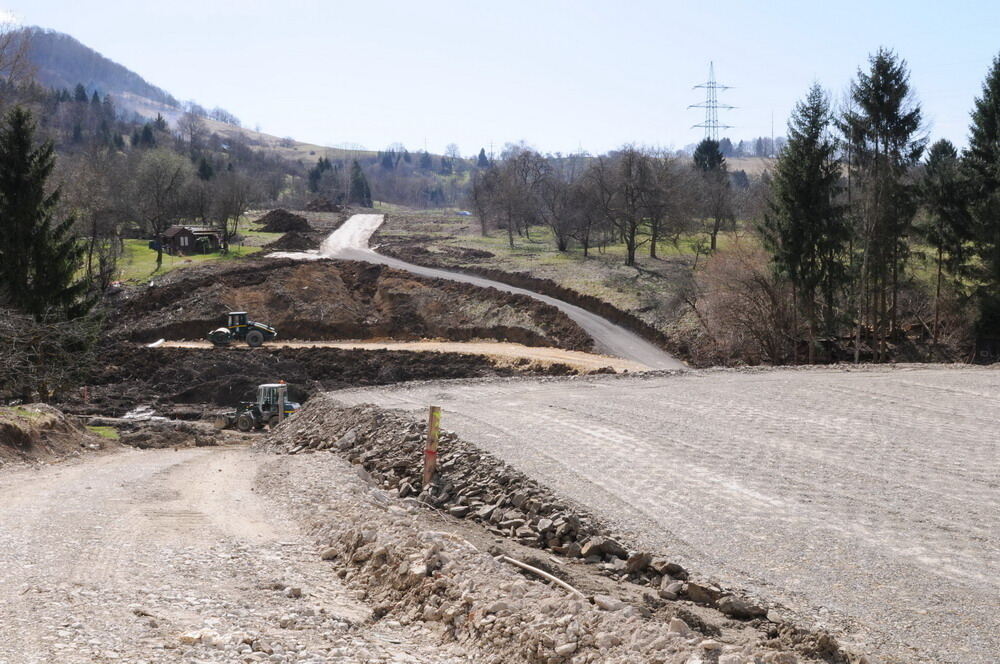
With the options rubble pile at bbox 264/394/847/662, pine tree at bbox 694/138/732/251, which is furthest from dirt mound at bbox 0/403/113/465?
pine tree at bbox 694/138/732/251

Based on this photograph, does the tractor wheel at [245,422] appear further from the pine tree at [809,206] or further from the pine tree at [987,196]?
the pine tree at [987,196]

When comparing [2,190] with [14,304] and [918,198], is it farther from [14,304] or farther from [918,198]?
[918,198]

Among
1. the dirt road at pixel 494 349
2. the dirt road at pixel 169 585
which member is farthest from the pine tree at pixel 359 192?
the dirt road at pixel 169 585

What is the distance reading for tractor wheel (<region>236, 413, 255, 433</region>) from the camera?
29.9 m

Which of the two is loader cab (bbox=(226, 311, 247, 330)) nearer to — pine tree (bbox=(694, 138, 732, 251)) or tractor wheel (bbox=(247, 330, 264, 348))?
tractor wheel (bbox=(247, 330, 264, 348))

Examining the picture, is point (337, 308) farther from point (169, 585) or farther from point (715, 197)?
point (169, 585)

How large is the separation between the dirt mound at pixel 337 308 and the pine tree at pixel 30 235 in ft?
53.5

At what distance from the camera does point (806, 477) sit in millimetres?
12852

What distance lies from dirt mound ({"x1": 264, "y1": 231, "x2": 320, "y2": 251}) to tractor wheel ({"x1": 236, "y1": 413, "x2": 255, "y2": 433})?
4598 centimetres

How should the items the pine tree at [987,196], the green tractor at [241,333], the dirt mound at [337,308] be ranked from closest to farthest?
the pine tree at [987,196], the green tractor at [241,333], the dirt mound at [337,308]

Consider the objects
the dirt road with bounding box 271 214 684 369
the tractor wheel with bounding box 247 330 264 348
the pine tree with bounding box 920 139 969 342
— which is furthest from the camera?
the tractor wheel with bounding box 247 330 264 348

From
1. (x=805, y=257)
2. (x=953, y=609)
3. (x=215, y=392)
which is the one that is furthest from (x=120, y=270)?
(x=953, y=609)

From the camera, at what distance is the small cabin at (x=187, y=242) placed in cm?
7306

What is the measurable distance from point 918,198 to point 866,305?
4.94 meters
